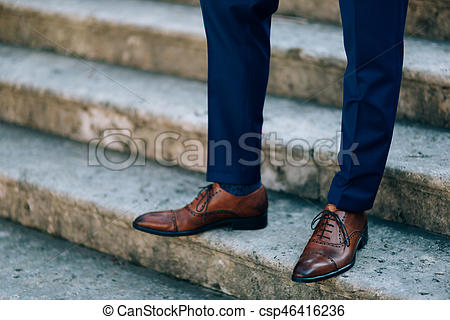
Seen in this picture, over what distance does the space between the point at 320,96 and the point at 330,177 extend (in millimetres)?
368

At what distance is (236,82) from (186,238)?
0.46 metres

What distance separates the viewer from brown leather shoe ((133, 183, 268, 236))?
152 centimetres

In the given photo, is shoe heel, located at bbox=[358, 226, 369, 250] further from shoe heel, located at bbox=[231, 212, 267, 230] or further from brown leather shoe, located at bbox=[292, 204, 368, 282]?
shoe heel, located at bbox=[231, 212, 267, 230]

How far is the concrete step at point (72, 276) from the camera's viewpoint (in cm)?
154

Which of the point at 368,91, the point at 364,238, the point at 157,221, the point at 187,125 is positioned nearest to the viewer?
the point at 368,91

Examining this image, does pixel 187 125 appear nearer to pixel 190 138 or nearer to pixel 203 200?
pixel 190 138

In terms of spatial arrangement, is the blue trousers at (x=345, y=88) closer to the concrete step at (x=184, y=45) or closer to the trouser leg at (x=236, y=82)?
the trouser leg at (x=236, y=82)

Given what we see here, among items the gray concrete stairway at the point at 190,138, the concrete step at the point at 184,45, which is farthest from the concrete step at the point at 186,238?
the concrete step at the point at 184,45

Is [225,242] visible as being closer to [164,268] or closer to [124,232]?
[164,268]

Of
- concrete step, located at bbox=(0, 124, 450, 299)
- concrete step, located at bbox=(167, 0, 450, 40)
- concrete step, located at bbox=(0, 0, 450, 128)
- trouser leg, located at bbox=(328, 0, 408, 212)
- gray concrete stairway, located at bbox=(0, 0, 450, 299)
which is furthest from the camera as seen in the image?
concrete step, located at bbox=(167, 0, 450, 40)

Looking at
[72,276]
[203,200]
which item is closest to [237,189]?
[203,200]

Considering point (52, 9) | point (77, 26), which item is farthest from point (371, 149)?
point (52, 9)

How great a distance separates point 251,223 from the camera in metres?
1.54

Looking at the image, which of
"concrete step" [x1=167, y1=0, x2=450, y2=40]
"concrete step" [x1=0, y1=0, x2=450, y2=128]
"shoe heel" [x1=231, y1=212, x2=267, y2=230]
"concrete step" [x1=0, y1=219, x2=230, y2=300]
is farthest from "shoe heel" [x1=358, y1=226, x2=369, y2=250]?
"concrete step" [x1=167, y1=0, x2=450, y2=40]
